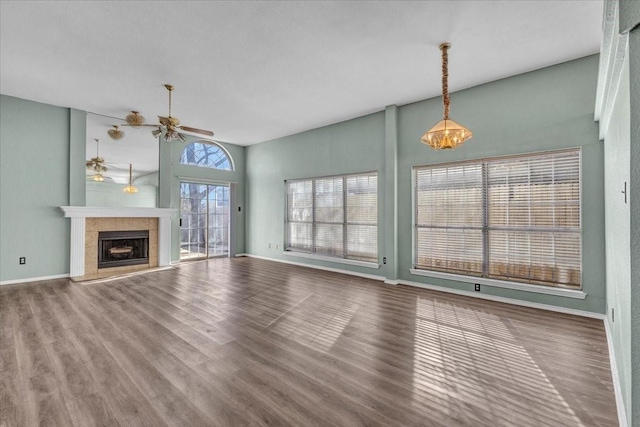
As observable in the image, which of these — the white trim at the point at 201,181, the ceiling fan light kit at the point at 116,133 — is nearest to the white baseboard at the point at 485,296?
the white trim at the point at 201,181

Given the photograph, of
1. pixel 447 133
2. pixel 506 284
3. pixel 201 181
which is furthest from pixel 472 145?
pixel 201 181

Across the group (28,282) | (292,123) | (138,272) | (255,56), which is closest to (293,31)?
(255,56)

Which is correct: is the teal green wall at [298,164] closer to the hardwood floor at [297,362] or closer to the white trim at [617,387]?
the hardwood floor at [297,362]

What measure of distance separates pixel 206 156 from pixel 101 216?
9.24 feet

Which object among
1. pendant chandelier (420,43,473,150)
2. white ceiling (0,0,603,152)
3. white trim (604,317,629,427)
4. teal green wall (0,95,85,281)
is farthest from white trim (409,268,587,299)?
teal green wall (0,95,85,281)

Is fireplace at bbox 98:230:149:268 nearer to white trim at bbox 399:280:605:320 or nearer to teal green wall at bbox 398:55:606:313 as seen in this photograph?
white trim at bbox 399:280:605:320

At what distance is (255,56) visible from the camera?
3.50 meters

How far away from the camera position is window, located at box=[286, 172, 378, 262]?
5637mm

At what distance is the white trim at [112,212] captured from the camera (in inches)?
209

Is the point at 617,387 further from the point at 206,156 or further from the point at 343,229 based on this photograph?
the point at 206,156

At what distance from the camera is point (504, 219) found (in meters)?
4.01

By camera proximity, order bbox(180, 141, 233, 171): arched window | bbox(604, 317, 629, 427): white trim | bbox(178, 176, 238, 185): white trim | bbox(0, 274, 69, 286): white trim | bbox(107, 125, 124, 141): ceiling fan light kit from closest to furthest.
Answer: bbox(604, 317, 629, 427): white trim < bbox(0, 274, 69, 286): white trim < bbox(107, 125, 124, 141): ceiling fan light kit < bbox(178, 176, 238, 185): white trim < bbox(180, 141, 233, 171): arched window

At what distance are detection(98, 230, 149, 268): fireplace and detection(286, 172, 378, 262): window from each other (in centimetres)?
327

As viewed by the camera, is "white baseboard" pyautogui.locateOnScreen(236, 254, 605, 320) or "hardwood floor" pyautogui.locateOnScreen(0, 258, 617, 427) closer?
"hardwood floor" pyautogui.locateOnScreen(0, 258, 617, 427)
